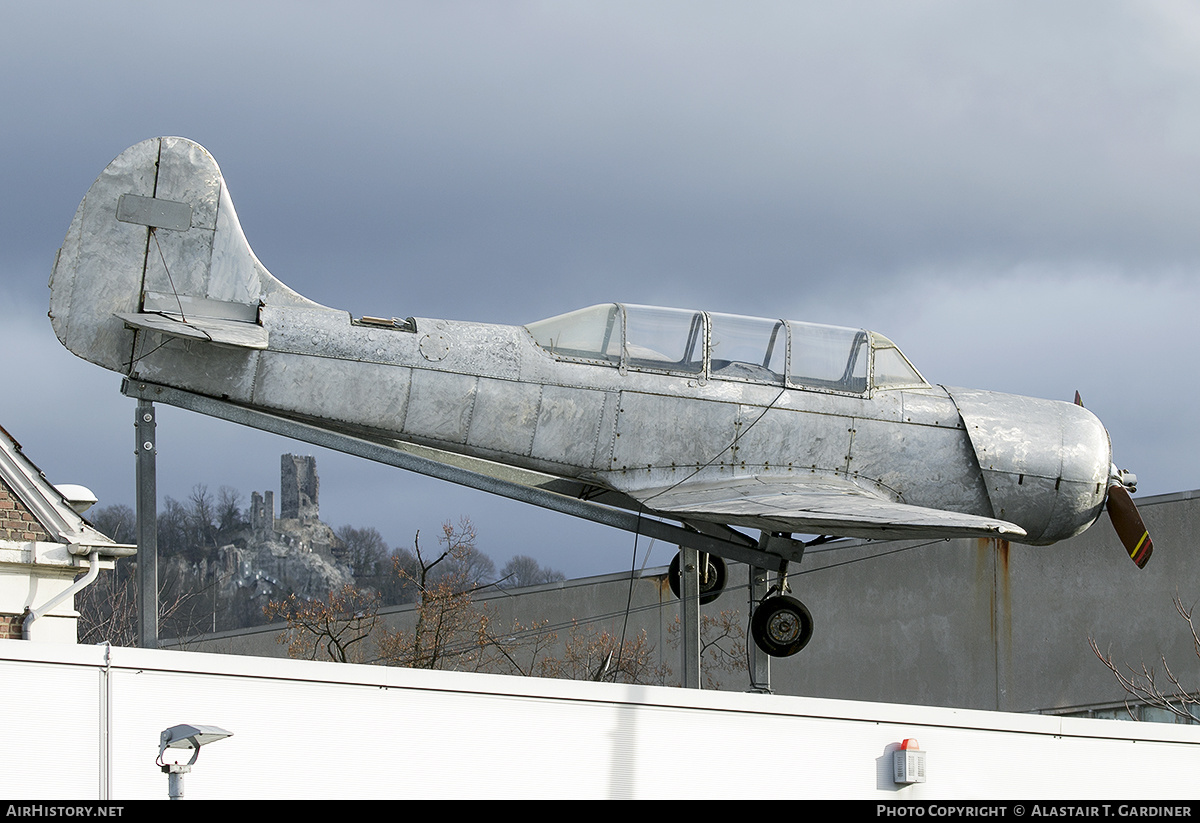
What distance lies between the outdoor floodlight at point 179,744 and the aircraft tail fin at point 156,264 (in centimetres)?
576

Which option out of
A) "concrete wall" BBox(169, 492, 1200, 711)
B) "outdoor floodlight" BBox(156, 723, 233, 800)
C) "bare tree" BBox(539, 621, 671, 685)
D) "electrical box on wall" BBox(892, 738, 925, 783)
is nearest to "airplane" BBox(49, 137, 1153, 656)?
"electrical box on wall" BBox(892, 738, 925, 783)

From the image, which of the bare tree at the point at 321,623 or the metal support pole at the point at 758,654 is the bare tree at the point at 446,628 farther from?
the metal support pole at the point at 758,654

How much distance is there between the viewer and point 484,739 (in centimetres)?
830

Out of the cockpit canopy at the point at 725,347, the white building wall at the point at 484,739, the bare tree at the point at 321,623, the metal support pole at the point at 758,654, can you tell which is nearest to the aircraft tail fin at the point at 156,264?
the cockpit canopy at the point at 725,347

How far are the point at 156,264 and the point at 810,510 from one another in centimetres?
688

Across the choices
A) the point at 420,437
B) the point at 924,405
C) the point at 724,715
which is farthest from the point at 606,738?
the point at 924,405

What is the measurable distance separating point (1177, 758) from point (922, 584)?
756 inches

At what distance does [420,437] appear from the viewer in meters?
13.1

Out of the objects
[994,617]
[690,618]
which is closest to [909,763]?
[690,618]

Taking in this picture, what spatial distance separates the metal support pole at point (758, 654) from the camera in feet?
42.9

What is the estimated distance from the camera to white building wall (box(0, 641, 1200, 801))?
23.4 ft

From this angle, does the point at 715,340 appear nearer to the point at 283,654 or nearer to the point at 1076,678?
the point at 1076,678

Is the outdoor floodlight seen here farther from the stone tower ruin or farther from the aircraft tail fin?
the stone tower ruin

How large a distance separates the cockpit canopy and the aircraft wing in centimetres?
119
